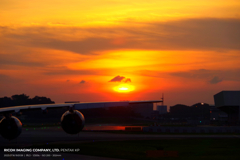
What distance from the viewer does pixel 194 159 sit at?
27.6 m

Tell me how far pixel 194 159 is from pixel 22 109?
18.1 meters

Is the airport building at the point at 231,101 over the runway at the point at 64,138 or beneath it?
over

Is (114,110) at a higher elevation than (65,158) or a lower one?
higher

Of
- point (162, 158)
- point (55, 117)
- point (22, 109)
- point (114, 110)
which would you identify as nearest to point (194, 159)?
point (162, 158)

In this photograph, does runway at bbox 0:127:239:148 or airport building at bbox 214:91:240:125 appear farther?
airport building at bbox 214:91:240:125

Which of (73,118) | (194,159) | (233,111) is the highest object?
(233,111)

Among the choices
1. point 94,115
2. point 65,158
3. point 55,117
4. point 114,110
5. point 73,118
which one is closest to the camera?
point 65,158

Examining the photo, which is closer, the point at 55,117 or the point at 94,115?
the point at 55,117

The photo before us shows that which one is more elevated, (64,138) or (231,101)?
(231,101)

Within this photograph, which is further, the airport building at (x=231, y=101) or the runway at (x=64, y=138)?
the airport building at (x=231, y=101)

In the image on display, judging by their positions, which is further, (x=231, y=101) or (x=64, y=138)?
(x=231, y=101)

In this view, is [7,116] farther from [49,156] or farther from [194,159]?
[194,159]

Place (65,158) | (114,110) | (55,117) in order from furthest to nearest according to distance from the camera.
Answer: (114,110), (55,117), (65,158)

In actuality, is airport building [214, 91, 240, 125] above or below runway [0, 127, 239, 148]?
above
